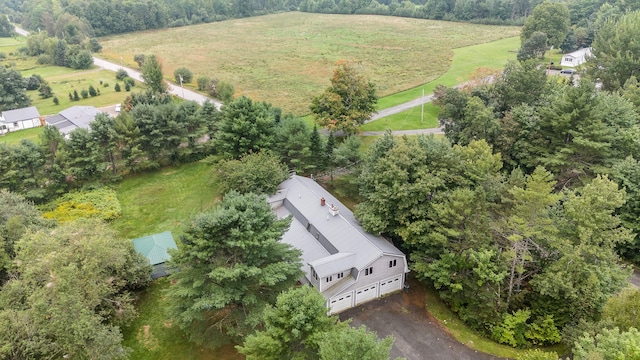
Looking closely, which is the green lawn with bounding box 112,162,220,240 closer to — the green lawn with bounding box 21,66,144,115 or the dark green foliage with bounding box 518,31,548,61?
the green lawn with bounding box 21,66,144,115

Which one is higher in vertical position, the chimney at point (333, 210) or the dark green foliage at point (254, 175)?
the dark green foliage at point (254, 175)

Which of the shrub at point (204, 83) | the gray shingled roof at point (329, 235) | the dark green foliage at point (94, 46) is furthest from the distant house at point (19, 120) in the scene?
the dark green foliage at point (94, 46)

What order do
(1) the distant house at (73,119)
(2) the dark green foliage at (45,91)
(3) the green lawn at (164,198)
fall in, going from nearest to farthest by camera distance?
(3) the green lawn at (164,198), (1) the distant house at (73,119), (2) the dark green foliage at (45,91)

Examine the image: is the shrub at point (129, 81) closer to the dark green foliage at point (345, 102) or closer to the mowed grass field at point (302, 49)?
the mowed grass field at point (302, 49)

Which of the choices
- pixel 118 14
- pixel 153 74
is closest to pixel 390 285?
pixel 153 74

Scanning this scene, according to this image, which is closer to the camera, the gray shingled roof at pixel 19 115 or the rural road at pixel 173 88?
the gray shingled roof at pixel 19 115

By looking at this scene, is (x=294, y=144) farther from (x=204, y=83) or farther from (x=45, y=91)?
(x=45, y=91)

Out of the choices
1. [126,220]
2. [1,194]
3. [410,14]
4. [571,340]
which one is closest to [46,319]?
[1,194]

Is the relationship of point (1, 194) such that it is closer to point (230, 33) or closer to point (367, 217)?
point (367, 217)
